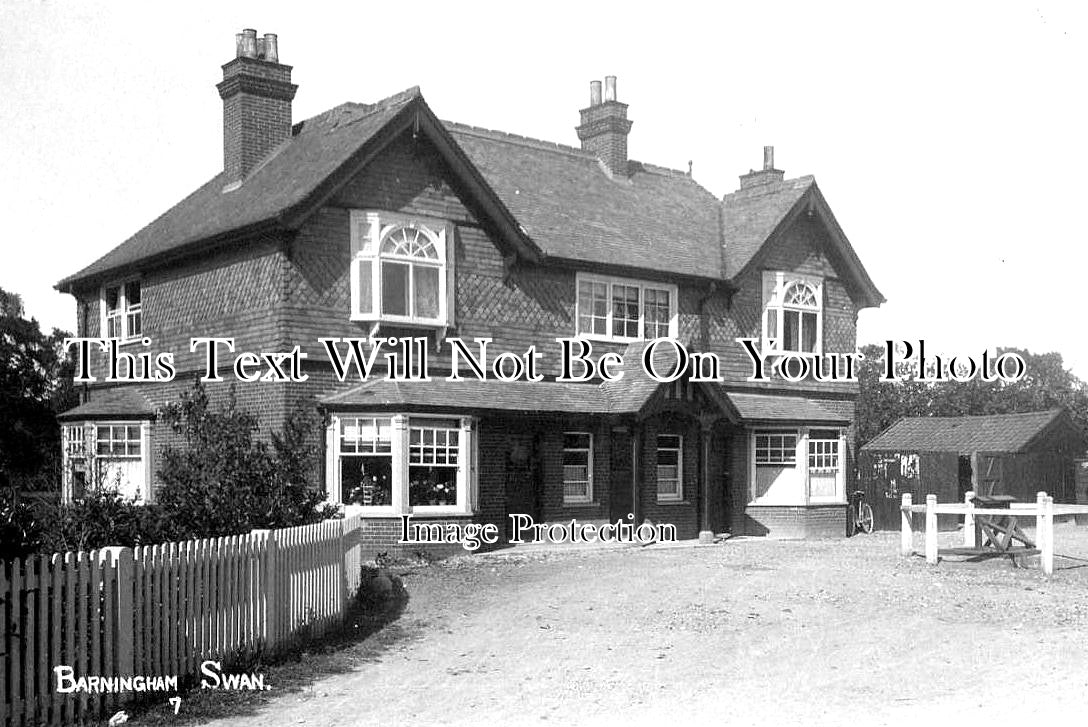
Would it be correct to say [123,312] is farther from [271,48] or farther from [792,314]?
[792,314]

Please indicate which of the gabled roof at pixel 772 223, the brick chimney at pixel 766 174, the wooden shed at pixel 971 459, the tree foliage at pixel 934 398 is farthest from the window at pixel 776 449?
the tree foliage at pixel 934 398

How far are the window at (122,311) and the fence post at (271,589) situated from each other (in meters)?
16.1

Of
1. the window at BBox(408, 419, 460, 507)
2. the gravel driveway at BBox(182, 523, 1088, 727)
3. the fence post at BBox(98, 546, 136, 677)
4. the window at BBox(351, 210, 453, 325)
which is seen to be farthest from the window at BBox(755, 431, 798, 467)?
the fence post at BBox(98, 546, 136, 677)

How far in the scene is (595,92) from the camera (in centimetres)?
3197

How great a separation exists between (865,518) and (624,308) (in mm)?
9239

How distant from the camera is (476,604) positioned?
16.6m

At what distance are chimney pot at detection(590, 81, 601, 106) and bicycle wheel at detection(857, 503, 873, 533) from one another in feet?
40.8

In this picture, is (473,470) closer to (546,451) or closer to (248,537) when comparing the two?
(546,451)

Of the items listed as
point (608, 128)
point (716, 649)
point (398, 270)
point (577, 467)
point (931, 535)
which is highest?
point (608, 128)

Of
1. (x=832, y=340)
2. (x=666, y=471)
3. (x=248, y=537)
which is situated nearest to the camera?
(x=248, y=537)

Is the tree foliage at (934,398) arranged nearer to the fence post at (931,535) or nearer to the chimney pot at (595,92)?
the chimney pot at (595,92)

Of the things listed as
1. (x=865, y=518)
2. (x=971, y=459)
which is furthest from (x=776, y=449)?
(x=971, y=459)

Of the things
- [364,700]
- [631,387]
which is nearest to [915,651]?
[364,700]

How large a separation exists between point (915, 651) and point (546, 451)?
532 inches
